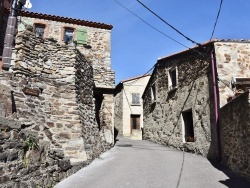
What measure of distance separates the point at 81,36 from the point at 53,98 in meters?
7.18

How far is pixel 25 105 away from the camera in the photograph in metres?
7.70

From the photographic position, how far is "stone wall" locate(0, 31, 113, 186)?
7.54 meters

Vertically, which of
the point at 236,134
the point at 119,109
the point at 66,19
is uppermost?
the point at 66,19

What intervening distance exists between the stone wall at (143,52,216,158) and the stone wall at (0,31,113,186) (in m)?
3.96

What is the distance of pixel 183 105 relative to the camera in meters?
11.4

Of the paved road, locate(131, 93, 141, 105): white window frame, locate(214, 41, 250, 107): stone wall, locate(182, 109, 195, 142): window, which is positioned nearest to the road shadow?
the paved road

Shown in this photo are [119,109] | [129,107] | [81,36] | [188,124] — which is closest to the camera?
[188,124]

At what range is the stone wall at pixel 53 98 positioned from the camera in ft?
24.7

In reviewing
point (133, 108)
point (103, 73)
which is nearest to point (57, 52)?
point (103, 73)

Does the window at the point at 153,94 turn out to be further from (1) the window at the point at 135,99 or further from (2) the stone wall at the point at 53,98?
(1) the window at the point at 135,99

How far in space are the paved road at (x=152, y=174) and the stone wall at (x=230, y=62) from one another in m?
2.73

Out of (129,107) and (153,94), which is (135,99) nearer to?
(129,107)

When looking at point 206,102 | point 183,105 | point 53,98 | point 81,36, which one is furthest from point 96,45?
point 206,102

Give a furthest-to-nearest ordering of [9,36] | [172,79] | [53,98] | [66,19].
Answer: [66,19]
[172,79]
[53,98]
[9,36]
